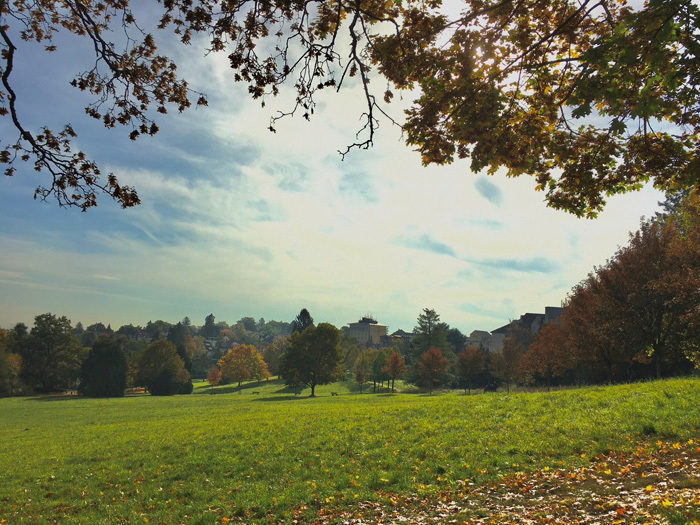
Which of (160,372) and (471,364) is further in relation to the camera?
Result: (160,372)

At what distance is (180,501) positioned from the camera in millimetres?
9664

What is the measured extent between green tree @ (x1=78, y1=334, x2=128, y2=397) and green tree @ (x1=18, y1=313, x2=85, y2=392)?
15.1ft

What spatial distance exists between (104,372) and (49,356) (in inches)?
545

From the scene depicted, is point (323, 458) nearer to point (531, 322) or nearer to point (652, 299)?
point (652, 299)

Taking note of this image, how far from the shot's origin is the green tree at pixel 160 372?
6669 cm

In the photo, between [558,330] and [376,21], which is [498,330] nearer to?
A: [558,330]

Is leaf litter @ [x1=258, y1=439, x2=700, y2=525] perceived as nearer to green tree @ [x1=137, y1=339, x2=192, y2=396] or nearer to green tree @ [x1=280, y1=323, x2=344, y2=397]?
green tree @ [x1=280, y1=323, x2=344, y2=397]

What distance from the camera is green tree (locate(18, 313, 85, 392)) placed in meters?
69.6

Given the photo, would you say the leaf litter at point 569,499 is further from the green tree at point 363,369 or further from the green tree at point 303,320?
the green tree at point 303,320

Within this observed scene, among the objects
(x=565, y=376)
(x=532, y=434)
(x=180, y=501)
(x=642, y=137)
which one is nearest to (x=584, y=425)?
(x=532, y=434)

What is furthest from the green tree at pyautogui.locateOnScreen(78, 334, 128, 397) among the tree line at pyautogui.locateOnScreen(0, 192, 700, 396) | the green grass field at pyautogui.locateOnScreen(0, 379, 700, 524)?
the green grass field at pyautogui.locateOnScreen(0, 379, 700, 524)

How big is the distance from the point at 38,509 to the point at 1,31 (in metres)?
11.0

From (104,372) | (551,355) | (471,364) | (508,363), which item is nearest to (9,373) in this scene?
(104,372)

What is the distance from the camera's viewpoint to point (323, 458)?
11.9 m
